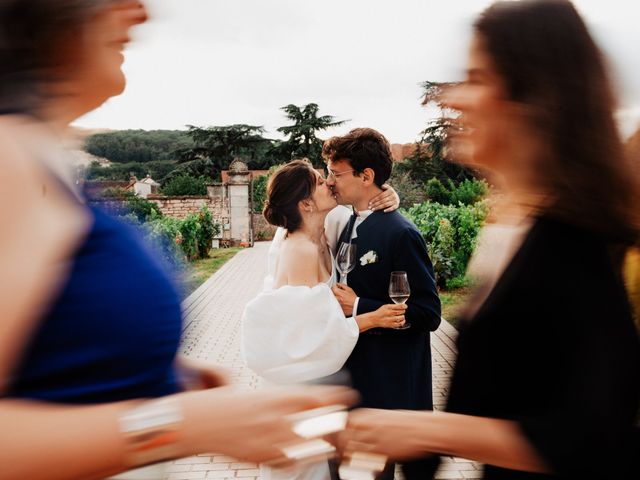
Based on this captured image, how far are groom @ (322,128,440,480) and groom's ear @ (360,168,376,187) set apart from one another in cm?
8

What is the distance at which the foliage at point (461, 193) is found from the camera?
19156 millimetres

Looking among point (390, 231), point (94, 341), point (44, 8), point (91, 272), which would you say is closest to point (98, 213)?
point (91, 272)

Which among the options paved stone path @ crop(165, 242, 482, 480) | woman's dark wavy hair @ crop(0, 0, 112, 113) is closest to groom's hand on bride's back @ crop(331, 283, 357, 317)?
paved stone path @ crop(165, 242, 482, 480)

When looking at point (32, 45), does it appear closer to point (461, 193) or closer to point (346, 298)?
point (346, 298)

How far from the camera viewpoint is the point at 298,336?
2906mm

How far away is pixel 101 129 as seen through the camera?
1207mm

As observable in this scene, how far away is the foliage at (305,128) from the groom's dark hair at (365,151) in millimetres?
46104

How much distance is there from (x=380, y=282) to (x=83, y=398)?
2445 millimetres

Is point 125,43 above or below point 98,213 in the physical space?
above

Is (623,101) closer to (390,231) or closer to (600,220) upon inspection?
(600,220)

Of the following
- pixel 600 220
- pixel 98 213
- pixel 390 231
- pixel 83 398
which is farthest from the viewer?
pixel 390 231

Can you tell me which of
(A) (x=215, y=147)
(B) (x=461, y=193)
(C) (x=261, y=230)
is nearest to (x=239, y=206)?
(C) (x=261, y=230)

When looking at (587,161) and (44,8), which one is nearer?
(44,8)

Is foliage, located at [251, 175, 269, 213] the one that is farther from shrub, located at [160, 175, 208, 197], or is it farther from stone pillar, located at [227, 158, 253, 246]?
shrub, located at [160, 175, 208, 197]
